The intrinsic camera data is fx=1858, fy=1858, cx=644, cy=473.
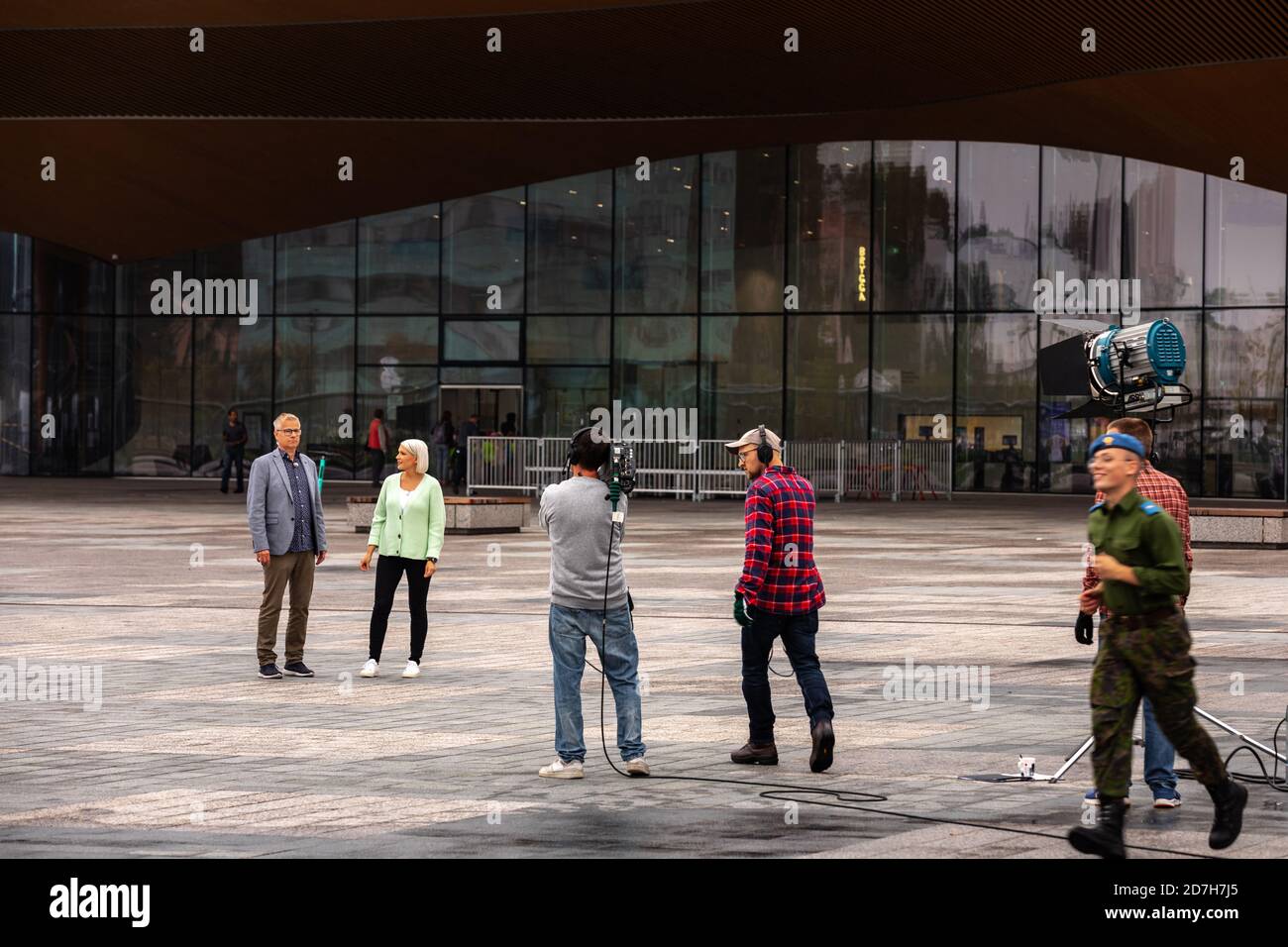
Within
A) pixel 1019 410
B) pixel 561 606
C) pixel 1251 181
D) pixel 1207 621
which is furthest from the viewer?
pixel 1019 410

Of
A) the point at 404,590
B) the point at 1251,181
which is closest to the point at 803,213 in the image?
the point at 1251,181

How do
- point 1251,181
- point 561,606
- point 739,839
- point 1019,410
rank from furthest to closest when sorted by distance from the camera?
point 1019,410 → point 1251,181 → point 561,606 → point 739,839

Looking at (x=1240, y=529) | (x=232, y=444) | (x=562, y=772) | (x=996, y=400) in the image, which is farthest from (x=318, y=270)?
(x=562, y=772)

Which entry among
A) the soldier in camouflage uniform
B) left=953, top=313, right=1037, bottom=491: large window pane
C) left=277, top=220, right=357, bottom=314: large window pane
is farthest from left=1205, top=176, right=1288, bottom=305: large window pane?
the soldier in camouflage uniform

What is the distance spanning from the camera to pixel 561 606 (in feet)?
29.3

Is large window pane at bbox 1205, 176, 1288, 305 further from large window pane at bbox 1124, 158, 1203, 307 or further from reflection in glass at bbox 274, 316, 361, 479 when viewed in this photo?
reflection in glass at bbox 274, 316, 361, 479

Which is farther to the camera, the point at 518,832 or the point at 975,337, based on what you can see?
the point at 975,337

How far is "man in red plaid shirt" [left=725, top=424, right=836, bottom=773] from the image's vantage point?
9.00 meters

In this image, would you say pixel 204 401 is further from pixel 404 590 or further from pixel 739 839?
pixel 739 839

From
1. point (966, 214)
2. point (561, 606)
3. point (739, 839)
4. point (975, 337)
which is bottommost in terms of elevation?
point (739, 839)

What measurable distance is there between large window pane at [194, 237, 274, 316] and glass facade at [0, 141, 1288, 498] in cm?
6

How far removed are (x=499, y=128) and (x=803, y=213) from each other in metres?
7.83

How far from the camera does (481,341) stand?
152 ft

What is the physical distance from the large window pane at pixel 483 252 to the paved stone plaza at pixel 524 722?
25.7 m
